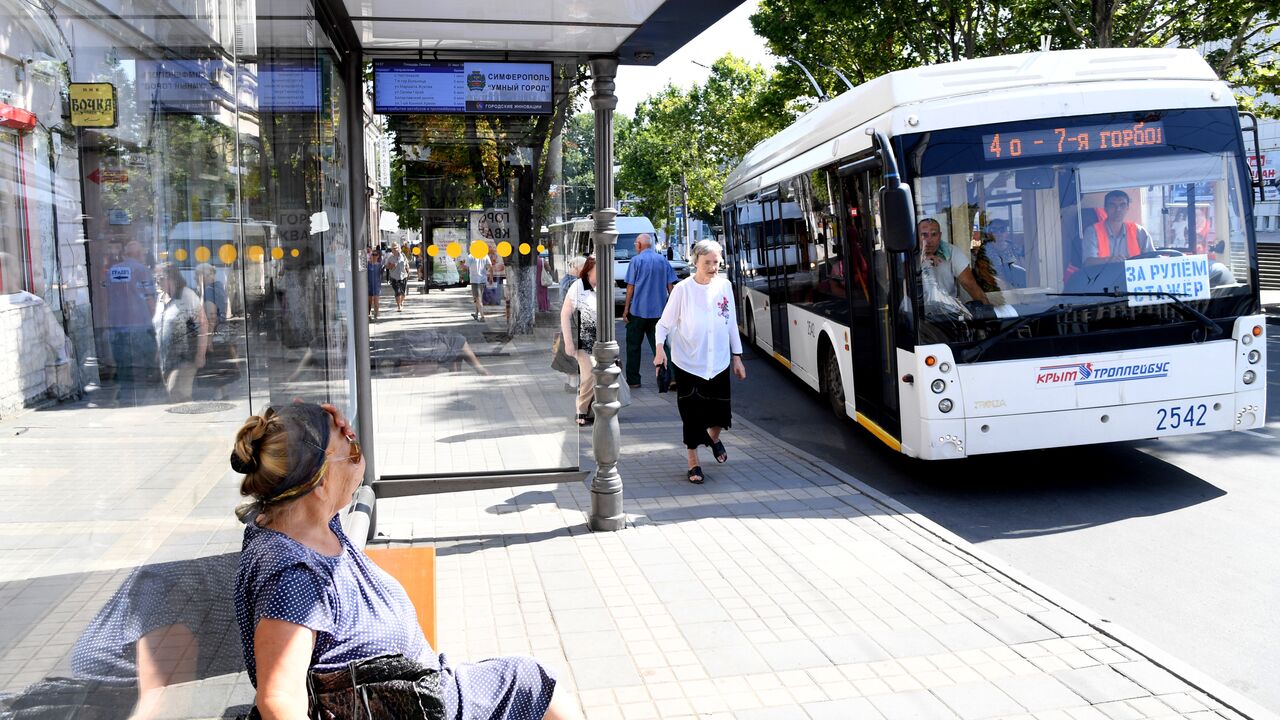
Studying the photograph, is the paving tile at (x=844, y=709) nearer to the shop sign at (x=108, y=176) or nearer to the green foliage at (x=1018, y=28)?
the shop sign at (x=108, y=176)

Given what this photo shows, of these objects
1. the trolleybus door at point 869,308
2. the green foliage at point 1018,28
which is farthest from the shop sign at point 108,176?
the green foliage at point 1018,28

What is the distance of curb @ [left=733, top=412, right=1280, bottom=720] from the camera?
4328 millimetres

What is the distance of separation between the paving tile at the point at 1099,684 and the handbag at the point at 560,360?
4.23m

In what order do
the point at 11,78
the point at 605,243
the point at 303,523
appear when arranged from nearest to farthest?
the point at 11,78
the point at 303,523
the point at 605,243

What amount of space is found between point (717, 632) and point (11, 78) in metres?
4.21

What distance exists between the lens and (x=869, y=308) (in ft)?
29.8

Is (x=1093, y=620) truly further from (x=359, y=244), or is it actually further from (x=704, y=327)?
(x=359, y=244)

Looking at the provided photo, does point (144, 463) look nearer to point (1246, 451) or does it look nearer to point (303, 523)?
point (303, 523)

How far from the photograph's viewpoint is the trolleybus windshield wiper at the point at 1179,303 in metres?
7.79

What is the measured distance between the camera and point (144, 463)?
7.09 ft

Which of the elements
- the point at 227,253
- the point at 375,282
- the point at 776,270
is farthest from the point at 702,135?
the point at 227,253

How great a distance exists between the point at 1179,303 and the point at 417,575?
5861 millimetres

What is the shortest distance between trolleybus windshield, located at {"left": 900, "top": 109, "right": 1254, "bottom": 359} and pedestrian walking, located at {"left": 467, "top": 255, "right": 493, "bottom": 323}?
3.01 metres

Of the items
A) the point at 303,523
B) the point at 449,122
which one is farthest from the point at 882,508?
the point at 303,523
